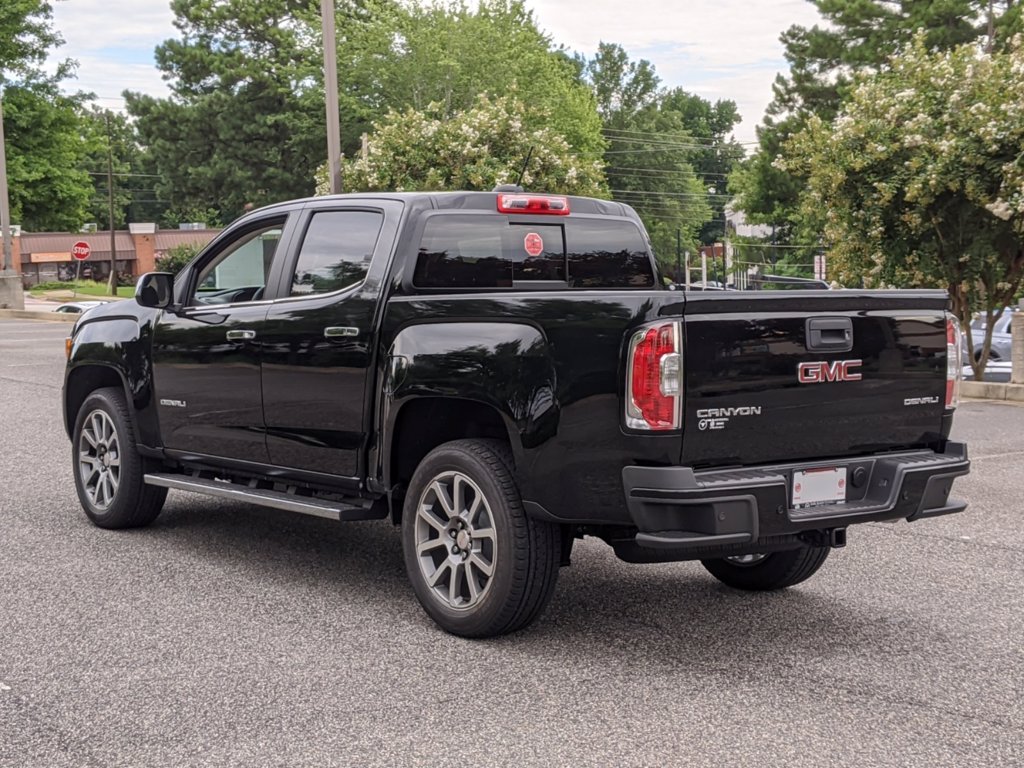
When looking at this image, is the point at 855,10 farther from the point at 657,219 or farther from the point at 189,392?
the point at 657,219

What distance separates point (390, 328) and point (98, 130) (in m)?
59.9

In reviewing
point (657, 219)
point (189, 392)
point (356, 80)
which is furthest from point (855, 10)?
point (657, 219)

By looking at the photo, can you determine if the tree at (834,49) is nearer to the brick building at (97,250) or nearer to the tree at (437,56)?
the tree at (437,56)

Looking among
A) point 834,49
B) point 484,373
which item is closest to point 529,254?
point 484,373

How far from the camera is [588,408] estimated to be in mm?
4980

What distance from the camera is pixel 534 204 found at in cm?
649

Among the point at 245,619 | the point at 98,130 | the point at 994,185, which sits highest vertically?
the point at 98,130

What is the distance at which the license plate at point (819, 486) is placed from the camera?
508cm

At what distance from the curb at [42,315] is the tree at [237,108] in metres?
31.8

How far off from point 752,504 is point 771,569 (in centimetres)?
150

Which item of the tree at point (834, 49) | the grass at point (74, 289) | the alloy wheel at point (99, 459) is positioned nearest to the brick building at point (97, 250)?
the grass at point (74, 289)

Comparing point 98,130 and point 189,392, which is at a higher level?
point 98,130

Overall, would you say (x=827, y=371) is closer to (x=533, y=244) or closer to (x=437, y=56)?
(x=533, y=244)

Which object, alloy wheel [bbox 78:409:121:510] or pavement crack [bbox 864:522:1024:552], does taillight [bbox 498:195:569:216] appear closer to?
pavement crack [bbox 864:522:1024:552]
